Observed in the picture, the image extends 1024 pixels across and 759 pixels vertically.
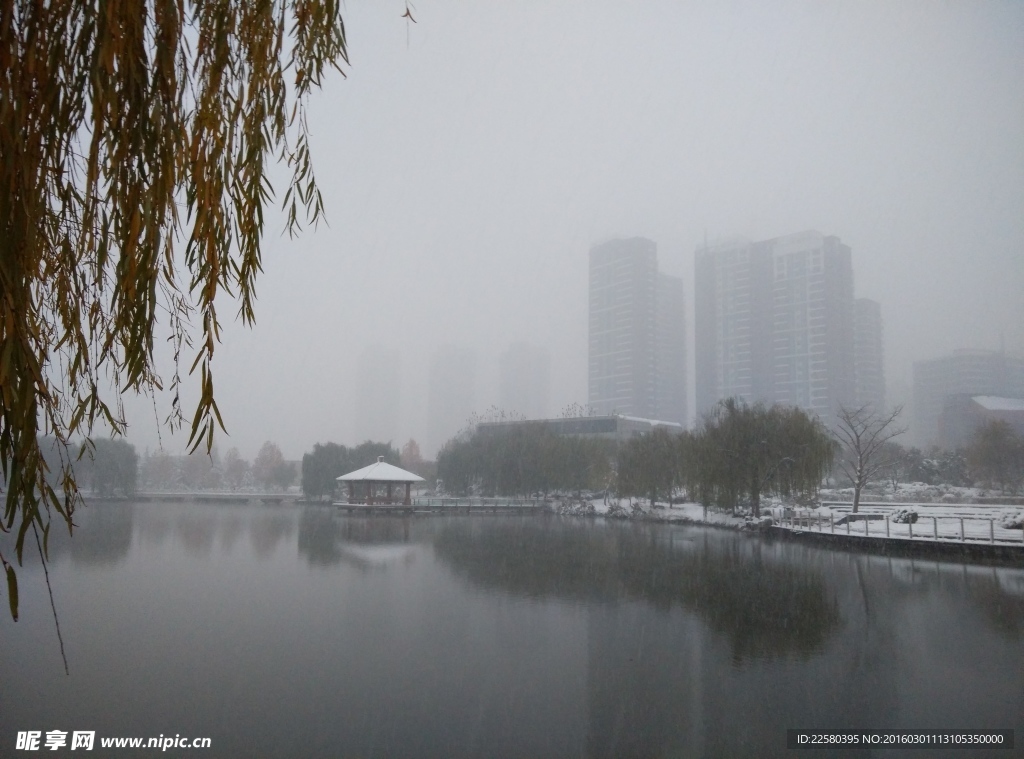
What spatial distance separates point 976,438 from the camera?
26.5m

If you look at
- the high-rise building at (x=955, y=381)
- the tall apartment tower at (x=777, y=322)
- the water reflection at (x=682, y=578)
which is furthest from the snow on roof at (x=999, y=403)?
the water reflection at (x=682, y=578)

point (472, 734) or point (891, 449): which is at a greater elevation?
point (891, 449)

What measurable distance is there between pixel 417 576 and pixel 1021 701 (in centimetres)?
797

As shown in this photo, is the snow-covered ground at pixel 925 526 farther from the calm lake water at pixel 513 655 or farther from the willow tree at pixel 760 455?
the calm lake water at pixel 513 655

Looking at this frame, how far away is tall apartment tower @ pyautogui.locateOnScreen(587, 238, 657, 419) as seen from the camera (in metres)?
69.6

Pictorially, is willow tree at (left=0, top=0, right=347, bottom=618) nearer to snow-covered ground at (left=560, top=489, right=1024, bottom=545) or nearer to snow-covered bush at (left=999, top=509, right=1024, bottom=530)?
snow-covered ground at (left=560, top=489, right=1024, bottom=545)

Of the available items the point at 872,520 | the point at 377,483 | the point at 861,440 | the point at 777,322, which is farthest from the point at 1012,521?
the point at 777,322

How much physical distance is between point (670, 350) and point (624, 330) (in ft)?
19.1

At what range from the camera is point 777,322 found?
53688 mm

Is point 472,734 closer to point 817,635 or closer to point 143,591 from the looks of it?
point 817,635

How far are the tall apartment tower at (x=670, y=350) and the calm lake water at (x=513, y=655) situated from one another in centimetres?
5967

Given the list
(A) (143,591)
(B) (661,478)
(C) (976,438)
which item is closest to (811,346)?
(C) (976,438)

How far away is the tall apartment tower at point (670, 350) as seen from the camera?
70.8m

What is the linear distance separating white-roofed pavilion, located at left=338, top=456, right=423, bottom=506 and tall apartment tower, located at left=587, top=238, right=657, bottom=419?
4281cm
